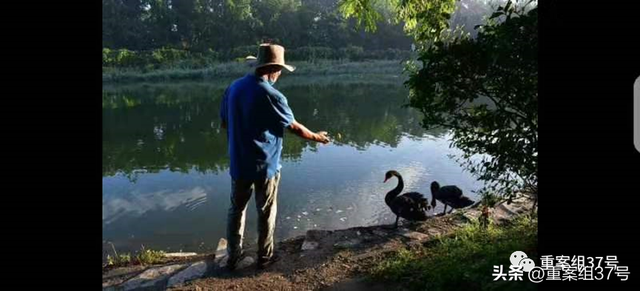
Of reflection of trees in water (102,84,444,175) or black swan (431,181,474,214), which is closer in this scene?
black swan (431,181,474,214)

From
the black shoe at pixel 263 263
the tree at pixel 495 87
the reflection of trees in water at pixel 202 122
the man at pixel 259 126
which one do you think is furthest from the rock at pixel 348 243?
the reflection of trees in water at pixel 202 122

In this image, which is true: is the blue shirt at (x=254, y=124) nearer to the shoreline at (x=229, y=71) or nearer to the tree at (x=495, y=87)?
the tree at (x=495, y=87)

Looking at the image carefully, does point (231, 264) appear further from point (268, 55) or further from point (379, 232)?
point (268, 55)

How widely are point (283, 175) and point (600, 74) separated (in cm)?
818

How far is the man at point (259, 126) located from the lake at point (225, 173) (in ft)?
3.18

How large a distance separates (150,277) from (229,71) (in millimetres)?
33362

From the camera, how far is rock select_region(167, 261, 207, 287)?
154 inches

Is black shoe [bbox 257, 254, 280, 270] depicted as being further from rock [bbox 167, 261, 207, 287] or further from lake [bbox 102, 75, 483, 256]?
lake [bbox 102, 75, 483, 256]

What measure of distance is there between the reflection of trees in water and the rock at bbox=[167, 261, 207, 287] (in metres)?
6.37

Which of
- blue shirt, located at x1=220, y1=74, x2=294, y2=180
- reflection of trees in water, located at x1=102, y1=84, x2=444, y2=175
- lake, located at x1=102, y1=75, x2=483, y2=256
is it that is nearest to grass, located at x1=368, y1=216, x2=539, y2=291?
blue shirt, located at x1=220, y1=74, x2=294, y2=180

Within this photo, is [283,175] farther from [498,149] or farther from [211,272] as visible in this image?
[498,149]

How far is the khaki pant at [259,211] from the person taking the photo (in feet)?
12.7

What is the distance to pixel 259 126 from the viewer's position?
145 inches
